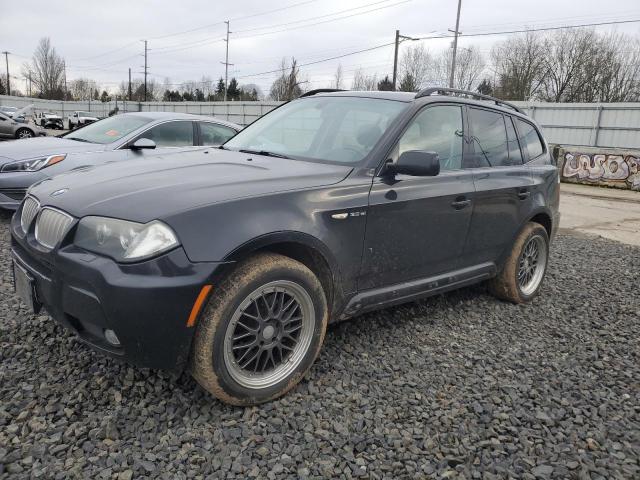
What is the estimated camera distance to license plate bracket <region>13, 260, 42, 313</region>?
2.69m

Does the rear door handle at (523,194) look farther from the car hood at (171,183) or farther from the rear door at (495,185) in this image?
the car hood at (171,183)

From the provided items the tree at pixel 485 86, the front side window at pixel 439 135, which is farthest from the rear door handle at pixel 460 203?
the tree at pixel 485 86

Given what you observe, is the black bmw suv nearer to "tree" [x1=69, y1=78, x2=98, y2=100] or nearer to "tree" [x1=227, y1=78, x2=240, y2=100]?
"tree" [x1=227, y1=78, x2=240, y2=100]

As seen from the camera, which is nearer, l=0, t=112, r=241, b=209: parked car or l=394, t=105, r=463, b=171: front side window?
l=394, t=105, r=463, b=171: front side window

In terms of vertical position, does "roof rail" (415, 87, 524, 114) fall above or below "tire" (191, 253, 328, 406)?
above

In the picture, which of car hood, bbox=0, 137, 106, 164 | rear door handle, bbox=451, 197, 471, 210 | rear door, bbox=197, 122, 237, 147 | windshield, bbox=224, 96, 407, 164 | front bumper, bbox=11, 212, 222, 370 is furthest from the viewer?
rear door, bbox=197, 122, 237, 147

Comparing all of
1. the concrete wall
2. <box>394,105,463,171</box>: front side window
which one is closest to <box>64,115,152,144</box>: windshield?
<box>394,105,463,171</box>: front side window

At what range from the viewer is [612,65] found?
46.1m

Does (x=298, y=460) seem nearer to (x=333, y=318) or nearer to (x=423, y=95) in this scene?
(x=333, y=318)

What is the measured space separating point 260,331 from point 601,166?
20409 millimetres

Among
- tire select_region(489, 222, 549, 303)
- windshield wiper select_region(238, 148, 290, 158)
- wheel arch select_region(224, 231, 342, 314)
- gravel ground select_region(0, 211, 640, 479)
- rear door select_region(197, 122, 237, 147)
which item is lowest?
gravel ground select_region(0, 211, 640, 479)

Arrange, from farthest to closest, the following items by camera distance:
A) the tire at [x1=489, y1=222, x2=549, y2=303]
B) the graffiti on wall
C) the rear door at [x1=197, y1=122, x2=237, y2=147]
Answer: the graffiti on wall
the rear door at [x1=197, y1=122, x2=237, y2=147]
the tire at [x1=489, y1=222, x2=549, y2=303]

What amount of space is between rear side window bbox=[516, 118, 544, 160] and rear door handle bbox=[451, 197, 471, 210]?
1.31 m

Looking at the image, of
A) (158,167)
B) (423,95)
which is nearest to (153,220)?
(158,167)
